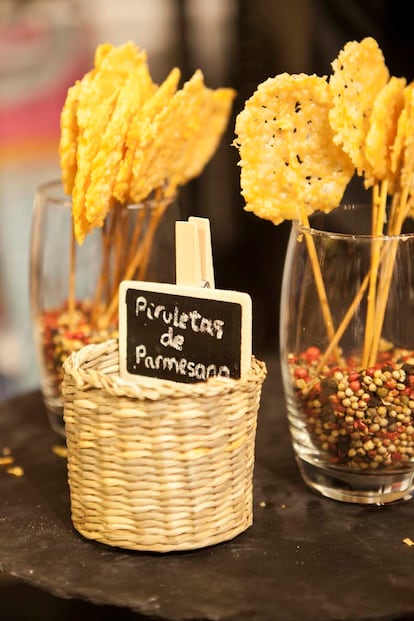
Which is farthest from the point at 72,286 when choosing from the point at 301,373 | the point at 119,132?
the point at 301,373

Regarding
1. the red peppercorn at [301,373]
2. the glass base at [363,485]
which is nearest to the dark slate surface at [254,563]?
the glass base at [363,485]

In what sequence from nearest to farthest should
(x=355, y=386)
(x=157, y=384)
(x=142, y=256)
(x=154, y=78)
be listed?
(x=157, y=384)
(x=355, y=386)
(x=142, y=256)
(x=154, y=78)

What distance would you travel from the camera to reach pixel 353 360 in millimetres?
1102

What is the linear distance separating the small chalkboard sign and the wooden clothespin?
0.07 feet

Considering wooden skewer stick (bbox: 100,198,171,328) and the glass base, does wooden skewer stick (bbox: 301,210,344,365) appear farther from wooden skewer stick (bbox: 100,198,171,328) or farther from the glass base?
wooden skewer stick (bbox: 100,198,171,328)

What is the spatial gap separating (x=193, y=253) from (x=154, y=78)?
1399 mm

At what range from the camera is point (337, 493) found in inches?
45.2

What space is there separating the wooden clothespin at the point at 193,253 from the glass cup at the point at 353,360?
0.42ft

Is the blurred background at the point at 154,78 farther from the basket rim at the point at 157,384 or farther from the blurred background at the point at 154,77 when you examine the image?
the basket rim at the point at 157,384

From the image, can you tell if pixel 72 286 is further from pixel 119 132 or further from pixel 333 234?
pixel 333 234

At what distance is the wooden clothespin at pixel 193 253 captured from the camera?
1.04 m

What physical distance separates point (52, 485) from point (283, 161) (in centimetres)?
→ 49

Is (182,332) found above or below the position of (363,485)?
above

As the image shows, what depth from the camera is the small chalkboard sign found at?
1.01 m
